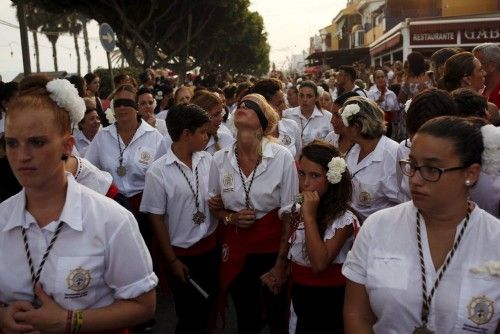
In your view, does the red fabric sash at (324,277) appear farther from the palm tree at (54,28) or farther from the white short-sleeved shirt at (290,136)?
the palm tree at (54,28)

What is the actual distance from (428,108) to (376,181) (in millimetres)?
945

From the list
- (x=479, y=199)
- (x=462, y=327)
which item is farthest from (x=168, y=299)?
(x=462, y=327)

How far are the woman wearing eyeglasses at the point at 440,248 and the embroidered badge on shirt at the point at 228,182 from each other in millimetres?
1809

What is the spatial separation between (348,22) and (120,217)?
76190mm

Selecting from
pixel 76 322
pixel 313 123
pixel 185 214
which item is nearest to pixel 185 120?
pixel 185 214

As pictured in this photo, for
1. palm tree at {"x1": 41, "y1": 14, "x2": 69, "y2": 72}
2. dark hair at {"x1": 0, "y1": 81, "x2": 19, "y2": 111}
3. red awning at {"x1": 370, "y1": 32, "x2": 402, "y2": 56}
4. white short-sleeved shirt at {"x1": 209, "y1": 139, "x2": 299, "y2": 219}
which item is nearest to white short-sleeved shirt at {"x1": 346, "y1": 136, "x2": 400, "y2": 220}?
white short-sleeved shirt at {"x1": 209, "y1": 139, "x2": 299, "y2": 219}

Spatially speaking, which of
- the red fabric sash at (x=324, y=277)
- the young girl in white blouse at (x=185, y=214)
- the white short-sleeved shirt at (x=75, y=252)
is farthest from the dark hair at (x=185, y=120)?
the white short-sleeved shirt at (x=75, y=252)

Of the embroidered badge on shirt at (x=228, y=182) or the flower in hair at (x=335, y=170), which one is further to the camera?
the embroidered badge on shirt at (x=228, y=182)

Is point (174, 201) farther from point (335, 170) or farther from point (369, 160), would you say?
point (369, 160)

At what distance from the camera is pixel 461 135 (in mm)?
2379

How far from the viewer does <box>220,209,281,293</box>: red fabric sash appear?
4.12m

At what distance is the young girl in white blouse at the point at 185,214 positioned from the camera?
14.1 feet

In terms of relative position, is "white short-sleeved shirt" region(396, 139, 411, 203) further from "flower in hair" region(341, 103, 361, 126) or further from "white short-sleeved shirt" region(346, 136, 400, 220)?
"flower in hair" region(341, 103, 361, 126)

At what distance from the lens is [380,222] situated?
98.5 inches
